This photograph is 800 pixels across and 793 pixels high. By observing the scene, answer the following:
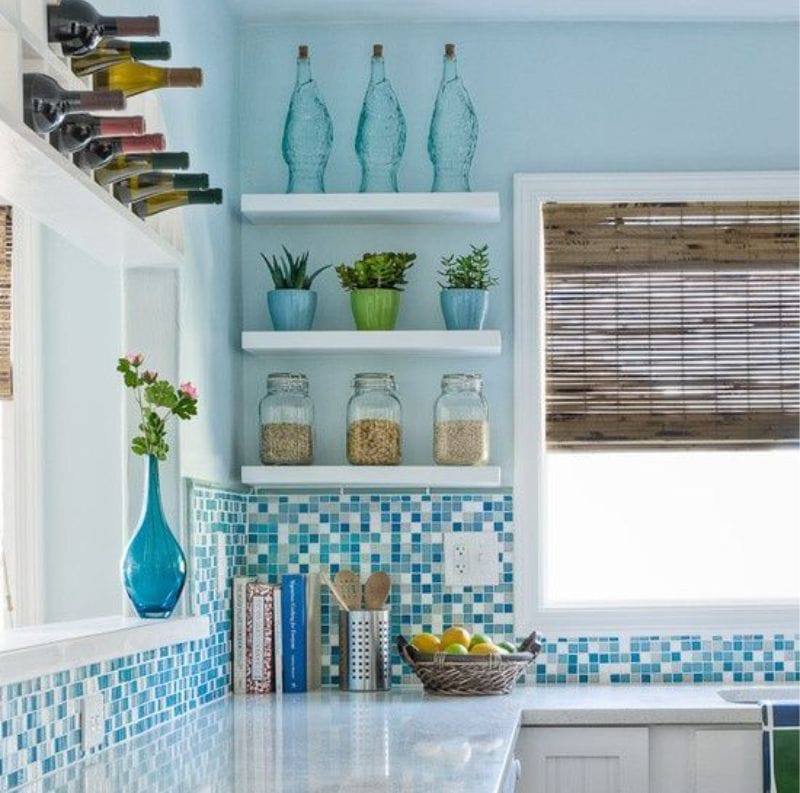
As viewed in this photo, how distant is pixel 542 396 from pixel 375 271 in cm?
56

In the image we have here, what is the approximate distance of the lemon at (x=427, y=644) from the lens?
418cm

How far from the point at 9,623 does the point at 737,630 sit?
1.86 metres

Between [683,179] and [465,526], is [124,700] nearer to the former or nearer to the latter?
[465,526]

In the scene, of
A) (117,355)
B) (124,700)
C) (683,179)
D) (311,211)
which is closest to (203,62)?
(311,211)

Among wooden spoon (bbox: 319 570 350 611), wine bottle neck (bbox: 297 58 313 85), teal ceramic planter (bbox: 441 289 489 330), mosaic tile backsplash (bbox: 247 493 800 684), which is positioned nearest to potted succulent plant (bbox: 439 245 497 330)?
teal ceramic planter (bbox: 441 289 489 330)

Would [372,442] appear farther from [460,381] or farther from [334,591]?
[334,591]

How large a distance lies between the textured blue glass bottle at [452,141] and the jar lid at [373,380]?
50cm

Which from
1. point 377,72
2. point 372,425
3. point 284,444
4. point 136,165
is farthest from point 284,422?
point 136,165

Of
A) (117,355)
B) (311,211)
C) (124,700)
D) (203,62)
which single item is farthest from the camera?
(311,211)

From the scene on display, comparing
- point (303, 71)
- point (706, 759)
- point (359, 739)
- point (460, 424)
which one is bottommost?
point (706, 759)

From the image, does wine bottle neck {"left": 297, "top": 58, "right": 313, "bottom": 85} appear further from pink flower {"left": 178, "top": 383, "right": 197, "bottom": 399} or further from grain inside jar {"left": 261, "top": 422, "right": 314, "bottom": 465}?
pink flower {"left": 178, "top": 383, "right": 197, "bottom": 399}

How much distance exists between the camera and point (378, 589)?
14.5 feet

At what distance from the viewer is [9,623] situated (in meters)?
3.80

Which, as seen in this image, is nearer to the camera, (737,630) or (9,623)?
(9,623)
